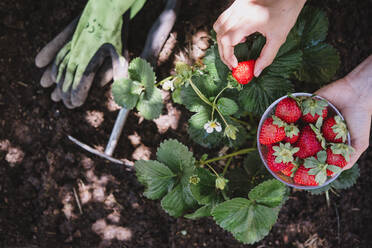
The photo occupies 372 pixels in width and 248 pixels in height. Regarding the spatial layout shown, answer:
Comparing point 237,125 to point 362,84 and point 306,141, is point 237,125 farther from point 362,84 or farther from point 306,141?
point 362,84

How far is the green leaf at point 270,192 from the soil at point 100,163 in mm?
527

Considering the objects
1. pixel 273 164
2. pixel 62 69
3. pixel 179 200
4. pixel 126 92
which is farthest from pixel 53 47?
pixel 273 164

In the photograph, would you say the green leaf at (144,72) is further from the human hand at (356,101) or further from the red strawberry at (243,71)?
the human hand at (356,101)

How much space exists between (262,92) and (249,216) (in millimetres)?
443

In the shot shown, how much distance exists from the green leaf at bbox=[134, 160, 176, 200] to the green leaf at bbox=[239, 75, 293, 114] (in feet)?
1.29

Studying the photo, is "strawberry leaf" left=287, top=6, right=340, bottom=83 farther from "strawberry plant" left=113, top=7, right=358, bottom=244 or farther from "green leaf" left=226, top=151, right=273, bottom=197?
"green leaf" left=226, top=151, right=273, bottom=197

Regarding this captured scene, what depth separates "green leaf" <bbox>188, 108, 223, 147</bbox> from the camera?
1.16 meters

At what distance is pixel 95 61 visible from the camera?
1554 millimetres

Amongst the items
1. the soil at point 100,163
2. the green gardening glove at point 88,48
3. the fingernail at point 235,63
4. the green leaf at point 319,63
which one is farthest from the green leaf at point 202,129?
the green gardening glove at point 88,48

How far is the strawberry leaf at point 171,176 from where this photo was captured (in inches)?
46.8

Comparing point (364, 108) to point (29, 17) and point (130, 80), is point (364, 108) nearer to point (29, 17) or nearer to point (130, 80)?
point (130, 80)

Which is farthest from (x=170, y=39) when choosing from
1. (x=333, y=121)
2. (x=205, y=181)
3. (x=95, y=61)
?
(x=333, y=121)

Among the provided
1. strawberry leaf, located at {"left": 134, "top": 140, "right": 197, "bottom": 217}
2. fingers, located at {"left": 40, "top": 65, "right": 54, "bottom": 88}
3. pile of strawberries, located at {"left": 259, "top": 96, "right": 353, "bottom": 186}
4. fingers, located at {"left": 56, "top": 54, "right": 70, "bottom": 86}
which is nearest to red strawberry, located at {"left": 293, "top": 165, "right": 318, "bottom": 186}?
pile of strawberries, located at {"left": 259, "top": 96, "right": 353, "bottom": 186}

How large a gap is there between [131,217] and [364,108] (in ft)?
3.70
